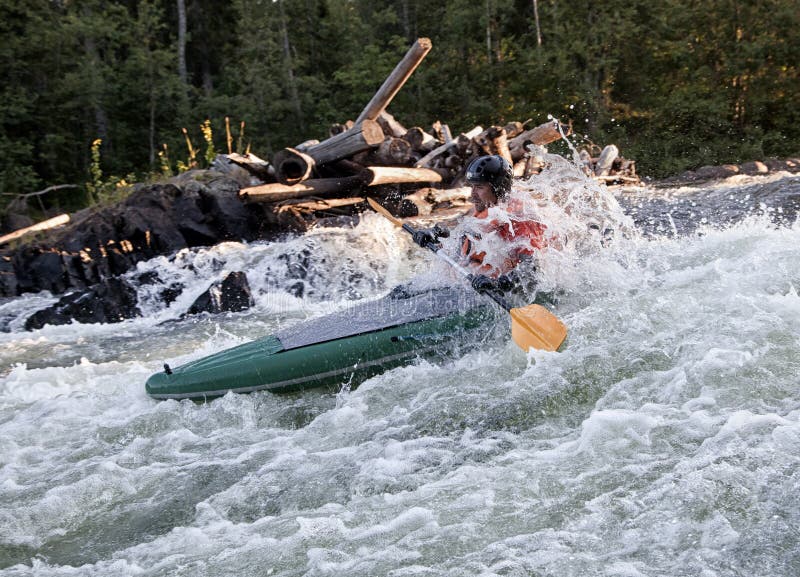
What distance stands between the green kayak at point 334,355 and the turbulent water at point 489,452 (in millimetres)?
90

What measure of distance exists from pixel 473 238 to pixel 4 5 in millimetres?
15267

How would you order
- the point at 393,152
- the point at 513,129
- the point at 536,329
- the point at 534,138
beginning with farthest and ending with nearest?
the point at 513,129 → the point at 534,138 → the point at 393,152 → the point at 536,329

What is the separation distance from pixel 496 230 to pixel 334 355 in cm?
132

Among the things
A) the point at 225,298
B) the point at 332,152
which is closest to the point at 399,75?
the point at 332,152

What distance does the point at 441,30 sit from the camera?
2014 centimetres

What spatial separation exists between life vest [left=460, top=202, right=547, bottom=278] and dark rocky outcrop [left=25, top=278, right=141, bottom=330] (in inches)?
161

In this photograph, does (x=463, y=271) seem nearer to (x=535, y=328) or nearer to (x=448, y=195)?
(x=535, y=328)

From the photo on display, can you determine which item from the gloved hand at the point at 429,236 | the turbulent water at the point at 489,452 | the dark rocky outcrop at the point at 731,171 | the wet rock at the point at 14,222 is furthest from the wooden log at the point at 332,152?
the dark rocky outcrop at the point at 731,171

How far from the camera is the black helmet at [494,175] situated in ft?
15.9

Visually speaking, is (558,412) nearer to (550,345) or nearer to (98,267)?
(550,345)

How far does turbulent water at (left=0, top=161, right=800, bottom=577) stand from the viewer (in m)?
2.62

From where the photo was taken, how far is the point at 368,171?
877cm

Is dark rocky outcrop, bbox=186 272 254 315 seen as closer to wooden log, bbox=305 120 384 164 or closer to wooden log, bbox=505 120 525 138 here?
wooden log, bbox=305 120 384 164

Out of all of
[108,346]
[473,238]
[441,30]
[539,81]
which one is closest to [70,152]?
[441,30]
